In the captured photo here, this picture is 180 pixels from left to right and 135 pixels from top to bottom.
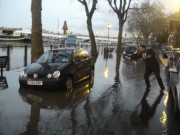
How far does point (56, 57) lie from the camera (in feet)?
42.5

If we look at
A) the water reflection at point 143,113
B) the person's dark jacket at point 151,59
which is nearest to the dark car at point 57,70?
the person's dark jacket at point 151,59

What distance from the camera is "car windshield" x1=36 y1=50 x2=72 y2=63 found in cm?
1264

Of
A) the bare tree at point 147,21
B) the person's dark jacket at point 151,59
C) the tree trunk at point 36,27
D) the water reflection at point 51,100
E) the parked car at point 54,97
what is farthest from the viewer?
the bare tree at point 147,21

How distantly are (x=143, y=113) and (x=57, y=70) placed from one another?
12.8 ft

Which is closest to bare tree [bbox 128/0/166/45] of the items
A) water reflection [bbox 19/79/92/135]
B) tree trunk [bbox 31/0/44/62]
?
tree trunk [bbox 31/0/44/62]

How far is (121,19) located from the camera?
43.3 meters

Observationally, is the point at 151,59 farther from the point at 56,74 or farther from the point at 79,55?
the point at 56,74

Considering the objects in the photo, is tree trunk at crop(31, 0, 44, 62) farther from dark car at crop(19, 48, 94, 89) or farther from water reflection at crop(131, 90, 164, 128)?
water reflection at crop(131, 90, 164, 128)

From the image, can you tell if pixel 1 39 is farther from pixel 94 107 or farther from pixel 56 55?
pixel 94 107

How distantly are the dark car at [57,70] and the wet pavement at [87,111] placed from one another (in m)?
0.34

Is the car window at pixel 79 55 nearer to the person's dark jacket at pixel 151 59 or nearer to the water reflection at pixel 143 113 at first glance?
the person's dark jacket at pixel 151 59

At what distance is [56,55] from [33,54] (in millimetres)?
4659

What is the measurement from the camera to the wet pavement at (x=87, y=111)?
22.7 feet

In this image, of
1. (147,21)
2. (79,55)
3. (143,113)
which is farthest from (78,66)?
(147,21)
